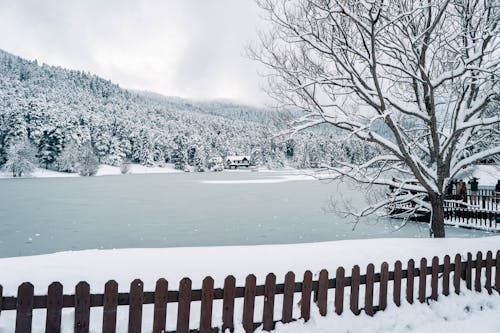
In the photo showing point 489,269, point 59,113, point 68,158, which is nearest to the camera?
point 489,269

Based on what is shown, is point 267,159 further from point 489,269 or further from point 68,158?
point 489,269

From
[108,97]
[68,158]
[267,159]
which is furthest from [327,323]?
[108,97]

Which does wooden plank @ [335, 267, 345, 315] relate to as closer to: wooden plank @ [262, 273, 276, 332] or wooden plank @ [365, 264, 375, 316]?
wooden plank @ [365, 264, 375, 316]

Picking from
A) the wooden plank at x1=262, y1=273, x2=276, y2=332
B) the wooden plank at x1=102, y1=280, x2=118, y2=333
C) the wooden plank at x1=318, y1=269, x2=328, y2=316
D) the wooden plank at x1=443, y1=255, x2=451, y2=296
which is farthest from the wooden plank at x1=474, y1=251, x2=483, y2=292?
the wooden plank at x1=102, y1=280, x2=118, y2=333

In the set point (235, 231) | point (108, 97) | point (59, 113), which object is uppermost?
point (108, 97)

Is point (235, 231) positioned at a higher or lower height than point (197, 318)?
lower

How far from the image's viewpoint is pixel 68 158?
81.2 metres

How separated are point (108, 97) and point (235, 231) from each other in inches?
7580

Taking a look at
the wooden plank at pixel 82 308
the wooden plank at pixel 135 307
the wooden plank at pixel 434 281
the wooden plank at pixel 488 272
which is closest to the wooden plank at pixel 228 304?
the wooden plank at pixel 135 307

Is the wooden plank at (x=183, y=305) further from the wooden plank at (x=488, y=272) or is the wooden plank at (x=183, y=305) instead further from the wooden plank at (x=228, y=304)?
the wooden plank at (x=488, y=272)

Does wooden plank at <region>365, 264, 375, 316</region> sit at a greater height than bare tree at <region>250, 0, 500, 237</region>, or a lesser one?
lesser

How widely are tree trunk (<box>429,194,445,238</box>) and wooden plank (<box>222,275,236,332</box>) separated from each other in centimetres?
632

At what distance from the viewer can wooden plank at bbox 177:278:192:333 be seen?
3.90 metres

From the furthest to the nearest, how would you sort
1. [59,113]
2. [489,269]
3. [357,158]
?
[59,113], [357,158], [489,269]
